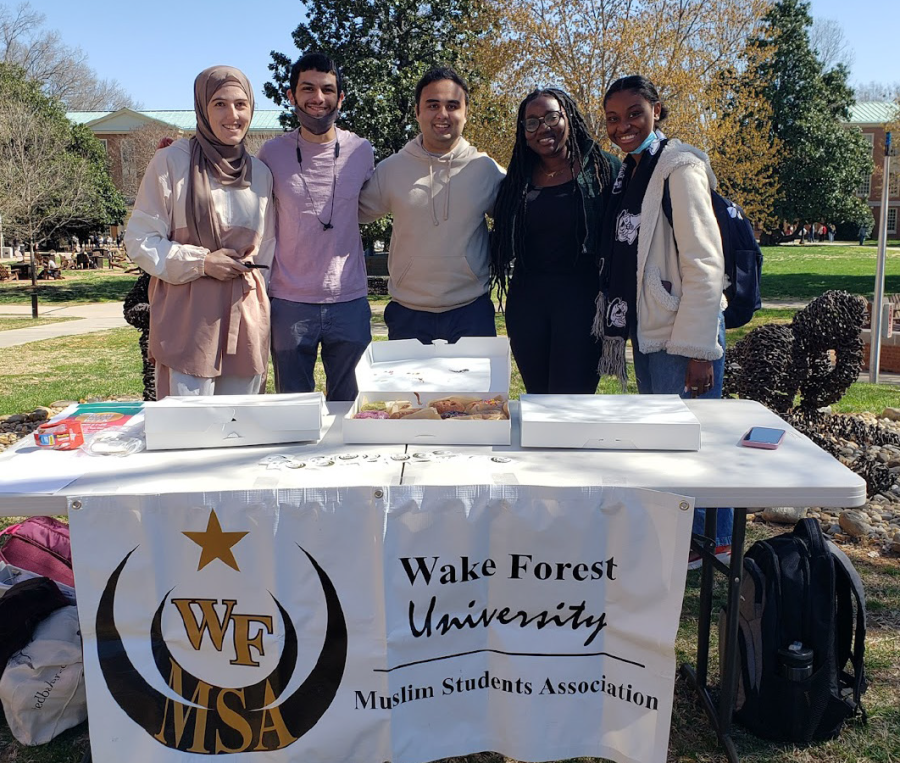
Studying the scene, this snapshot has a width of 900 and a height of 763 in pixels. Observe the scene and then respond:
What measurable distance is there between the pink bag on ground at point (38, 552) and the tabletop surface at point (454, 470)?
0.72m

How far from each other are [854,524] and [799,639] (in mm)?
2212

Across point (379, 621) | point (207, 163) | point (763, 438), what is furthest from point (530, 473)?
point (207, 163)

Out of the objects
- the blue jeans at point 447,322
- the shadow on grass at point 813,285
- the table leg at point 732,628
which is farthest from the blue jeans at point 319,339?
the shadow on grass at point 813,285

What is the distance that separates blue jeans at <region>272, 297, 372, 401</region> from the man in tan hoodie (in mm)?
253

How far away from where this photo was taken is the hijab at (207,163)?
10.8 ft

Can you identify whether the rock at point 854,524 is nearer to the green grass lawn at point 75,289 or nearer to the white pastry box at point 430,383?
the white pastry box at point 430,383

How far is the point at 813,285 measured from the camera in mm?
21469

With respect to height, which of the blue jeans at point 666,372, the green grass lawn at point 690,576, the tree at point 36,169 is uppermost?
the tree at point 36,169

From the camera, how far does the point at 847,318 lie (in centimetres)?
548

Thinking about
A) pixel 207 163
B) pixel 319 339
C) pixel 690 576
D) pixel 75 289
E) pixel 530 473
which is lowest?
pixel 690 576

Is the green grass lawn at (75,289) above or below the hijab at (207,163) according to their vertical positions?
below

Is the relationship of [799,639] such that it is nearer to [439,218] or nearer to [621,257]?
[621,257]

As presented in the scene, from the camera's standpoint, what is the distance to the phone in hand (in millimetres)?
2578

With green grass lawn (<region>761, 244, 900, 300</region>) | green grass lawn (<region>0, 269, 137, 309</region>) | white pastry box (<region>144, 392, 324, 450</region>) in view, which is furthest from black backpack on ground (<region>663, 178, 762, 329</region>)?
green grass lawn (<region>0, 269, 137, 309</region>)
